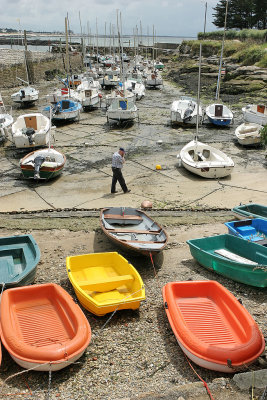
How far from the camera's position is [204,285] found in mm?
7531

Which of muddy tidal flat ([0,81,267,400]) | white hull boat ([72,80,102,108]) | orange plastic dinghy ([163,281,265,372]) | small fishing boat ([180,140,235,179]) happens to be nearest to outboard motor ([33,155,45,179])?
muddy tidal flat ([0,81,267,400])

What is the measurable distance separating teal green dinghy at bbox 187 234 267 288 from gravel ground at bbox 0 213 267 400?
0.24 meters

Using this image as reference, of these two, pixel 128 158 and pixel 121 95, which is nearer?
pixel 128 158

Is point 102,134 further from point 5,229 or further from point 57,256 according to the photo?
point 57,256

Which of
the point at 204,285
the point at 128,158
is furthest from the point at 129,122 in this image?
the point at 204,285

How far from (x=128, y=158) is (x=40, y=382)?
13565 mm

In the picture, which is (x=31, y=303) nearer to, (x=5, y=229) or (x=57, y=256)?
(x=57, y=256)

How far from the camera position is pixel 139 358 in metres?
6.23

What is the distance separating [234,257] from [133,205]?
484cm

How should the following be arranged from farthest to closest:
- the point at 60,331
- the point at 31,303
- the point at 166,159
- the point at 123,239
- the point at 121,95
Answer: the point at 121,95
the point at 166,159
the point at 123,239
the point at 31,303
the point at 60,331

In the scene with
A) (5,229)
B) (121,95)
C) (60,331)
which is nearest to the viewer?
(60,331)

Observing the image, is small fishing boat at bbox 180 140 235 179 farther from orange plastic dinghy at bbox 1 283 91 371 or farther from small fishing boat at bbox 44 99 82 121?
small fishing boat at bbox 44 99 82 121

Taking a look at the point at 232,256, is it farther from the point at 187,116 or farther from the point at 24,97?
the point at 24,97

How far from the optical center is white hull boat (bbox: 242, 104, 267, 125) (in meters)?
21.8
